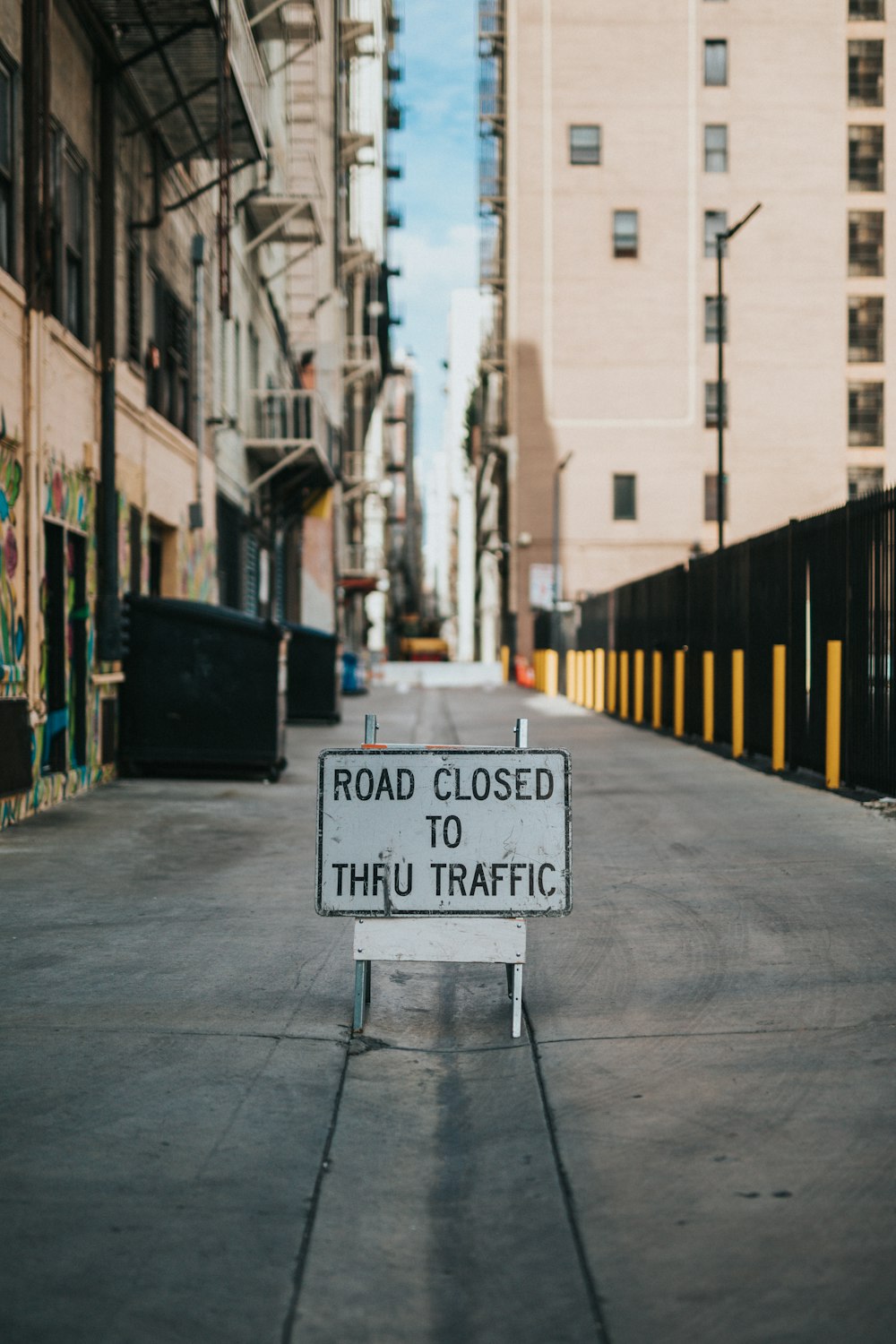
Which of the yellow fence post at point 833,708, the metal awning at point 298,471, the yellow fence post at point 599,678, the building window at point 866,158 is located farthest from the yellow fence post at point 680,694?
the building window at point 866,158

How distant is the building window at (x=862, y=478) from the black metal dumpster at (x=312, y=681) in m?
37.8

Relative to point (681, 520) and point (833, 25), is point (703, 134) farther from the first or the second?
point (681, 520)

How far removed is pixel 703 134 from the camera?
55.2 meters

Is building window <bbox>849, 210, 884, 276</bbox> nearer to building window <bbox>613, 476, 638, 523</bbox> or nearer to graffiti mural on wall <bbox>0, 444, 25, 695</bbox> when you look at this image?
building window <bbox>613, 476, 638, 523</bbox>

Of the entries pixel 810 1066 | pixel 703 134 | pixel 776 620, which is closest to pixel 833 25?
→ pixel 703 134

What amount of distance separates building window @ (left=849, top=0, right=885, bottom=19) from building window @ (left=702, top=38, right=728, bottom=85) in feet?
16.8

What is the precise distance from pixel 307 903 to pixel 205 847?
2.07 m

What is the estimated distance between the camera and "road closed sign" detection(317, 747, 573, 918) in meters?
5.31

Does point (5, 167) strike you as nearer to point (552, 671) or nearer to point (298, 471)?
point (298, 471)

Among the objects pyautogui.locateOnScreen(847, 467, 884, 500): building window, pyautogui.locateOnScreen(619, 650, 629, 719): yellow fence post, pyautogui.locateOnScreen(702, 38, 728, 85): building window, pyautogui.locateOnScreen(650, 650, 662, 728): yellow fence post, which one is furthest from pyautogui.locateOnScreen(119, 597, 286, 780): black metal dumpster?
pyautogui.locateOnScreen(702, 38, 728, 85): building window

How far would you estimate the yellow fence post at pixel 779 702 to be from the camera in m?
15.0

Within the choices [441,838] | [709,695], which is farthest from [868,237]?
[441,838]

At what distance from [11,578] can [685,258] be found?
48.6 meters

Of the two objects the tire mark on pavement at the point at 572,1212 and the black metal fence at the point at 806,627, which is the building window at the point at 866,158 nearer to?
the black metal fence at the point at 806,627
